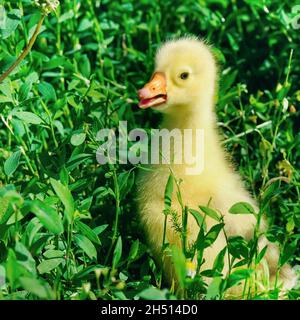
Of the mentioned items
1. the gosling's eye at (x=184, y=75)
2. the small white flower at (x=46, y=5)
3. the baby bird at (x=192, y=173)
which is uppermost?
A: the small white flower at (x=46, y=5)

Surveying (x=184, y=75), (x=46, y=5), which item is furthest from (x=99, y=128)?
(x=46, y=5)

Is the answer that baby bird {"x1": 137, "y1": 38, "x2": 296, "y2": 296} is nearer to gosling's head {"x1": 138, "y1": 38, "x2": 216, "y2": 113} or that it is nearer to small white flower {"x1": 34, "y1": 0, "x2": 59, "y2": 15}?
gosling's head {"x1": 138, "y1": 38, "x2": 216, "y2": 113}

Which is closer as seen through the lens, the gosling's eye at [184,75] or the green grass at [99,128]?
the green grass at [99,128]

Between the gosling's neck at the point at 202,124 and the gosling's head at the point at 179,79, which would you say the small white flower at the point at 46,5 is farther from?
the gosling's neck at the point at 202,124

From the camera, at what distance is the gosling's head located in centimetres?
197

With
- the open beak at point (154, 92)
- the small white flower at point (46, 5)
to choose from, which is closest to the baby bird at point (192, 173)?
the open beak at point (154, 92)

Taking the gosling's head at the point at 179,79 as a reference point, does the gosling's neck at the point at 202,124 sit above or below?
below

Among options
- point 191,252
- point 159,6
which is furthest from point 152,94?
point 159,6

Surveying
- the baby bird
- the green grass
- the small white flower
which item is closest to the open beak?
the baby bird

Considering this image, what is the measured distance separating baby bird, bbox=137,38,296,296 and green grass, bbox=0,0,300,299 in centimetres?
8

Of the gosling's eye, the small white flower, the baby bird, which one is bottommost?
the baby bird

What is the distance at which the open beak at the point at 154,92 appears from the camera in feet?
6.35

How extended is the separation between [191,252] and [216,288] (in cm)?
22

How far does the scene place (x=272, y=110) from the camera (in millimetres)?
2549
